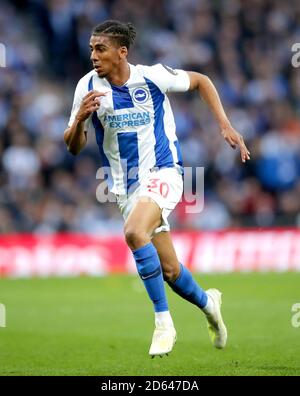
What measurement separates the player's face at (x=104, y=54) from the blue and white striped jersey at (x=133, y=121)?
19 cm

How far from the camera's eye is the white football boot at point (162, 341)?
6973 mm

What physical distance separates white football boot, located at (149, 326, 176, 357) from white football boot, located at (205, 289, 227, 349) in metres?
0.88

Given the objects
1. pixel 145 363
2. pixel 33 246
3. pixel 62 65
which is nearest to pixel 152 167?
pixel 145 363

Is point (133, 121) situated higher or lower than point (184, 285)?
higher

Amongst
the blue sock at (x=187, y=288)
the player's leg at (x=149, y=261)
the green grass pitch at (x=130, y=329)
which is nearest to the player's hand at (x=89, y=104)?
the player's leg at (x=149, y=261)

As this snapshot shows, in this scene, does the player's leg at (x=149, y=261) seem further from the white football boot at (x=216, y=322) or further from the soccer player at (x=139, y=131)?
the white football boot at (x=216, y=322)

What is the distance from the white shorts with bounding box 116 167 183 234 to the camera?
24.6 ft

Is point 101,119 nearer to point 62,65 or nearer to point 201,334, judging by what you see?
point 201,334

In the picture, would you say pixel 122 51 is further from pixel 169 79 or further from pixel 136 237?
pixel 136 237

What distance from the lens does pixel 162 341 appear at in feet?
23.0

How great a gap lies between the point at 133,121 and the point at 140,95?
0.22m
